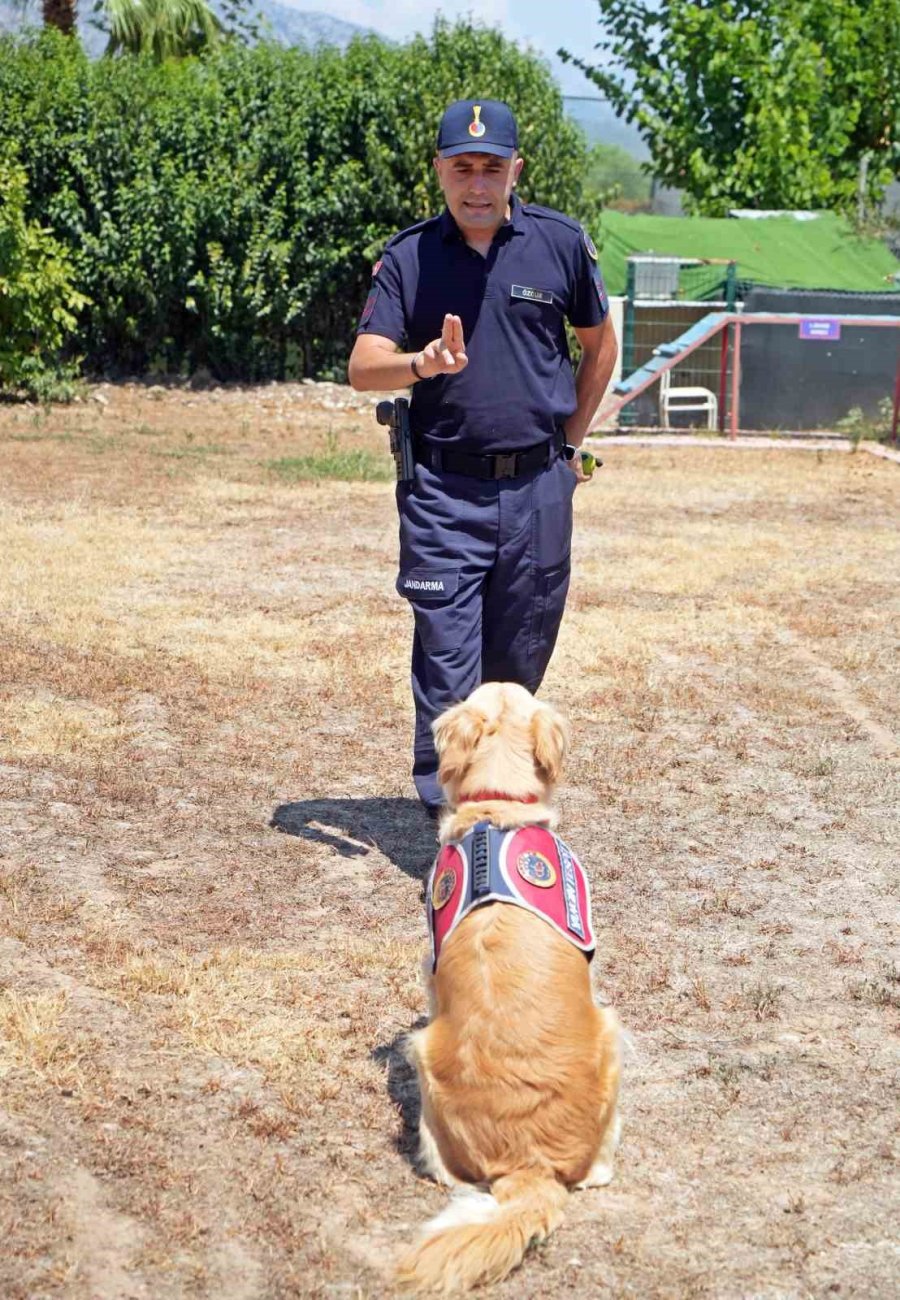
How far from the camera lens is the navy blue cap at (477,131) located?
4406 millimetres

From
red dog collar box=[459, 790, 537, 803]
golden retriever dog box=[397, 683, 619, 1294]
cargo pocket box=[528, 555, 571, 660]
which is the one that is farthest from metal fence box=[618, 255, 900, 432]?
golden retriever dog box=[397, 683, 619, 1294]

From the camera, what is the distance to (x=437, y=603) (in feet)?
15.8

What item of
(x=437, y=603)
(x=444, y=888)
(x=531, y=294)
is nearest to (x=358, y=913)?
(x=437, y=603)

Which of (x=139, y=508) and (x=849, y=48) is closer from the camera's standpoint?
(x=139, y=508)

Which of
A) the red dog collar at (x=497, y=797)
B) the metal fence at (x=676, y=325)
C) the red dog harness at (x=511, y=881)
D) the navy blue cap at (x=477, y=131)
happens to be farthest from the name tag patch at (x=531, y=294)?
the metal fence at (x=676, y=325)

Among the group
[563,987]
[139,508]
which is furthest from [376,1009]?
[139,508]

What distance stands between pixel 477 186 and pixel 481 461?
0.86m

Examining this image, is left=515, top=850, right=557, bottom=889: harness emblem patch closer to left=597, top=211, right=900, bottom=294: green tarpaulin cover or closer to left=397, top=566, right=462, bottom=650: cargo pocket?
left=397, top=566, right=462, bottom=650: cargo pocket

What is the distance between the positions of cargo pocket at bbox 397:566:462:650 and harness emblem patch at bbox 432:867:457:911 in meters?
1.37

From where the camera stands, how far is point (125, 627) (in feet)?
27.7

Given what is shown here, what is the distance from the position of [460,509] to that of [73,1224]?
2525 millimetres

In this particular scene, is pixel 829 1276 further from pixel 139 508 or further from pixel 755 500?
pixel 755 500

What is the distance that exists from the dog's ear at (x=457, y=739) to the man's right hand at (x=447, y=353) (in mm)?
1051

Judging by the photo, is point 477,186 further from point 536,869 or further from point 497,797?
point 536,869
